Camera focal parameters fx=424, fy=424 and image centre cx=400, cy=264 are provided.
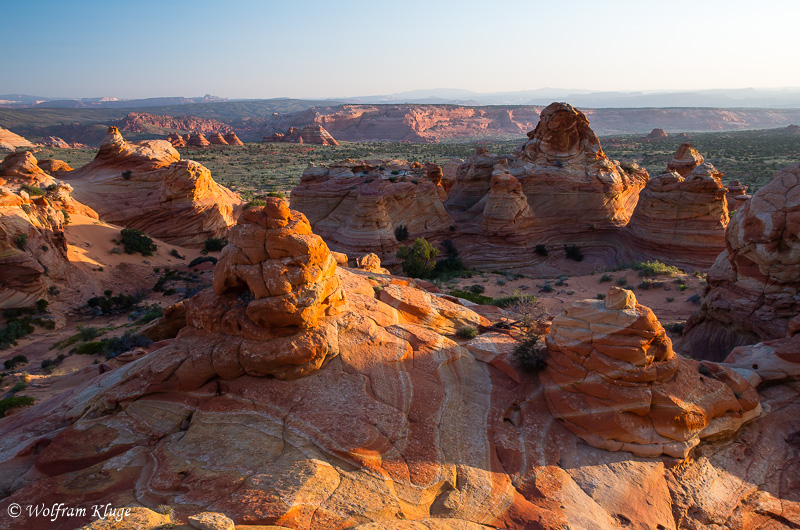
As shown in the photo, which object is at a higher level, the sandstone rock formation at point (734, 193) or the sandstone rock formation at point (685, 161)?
the sandstone rock formation at point (685, 161)

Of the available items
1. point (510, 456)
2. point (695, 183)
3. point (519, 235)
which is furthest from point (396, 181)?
point (510, 456)

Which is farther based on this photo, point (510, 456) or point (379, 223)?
point (379, 223)

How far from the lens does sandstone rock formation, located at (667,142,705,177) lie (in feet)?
128

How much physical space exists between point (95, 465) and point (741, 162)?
86.5 m

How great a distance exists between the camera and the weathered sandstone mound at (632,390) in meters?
9.67

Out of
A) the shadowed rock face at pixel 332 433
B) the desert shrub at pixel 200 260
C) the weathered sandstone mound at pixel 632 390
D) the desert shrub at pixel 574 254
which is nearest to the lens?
the shadowed rock face at pixel 332 433

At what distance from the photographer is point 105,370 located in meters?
13.1

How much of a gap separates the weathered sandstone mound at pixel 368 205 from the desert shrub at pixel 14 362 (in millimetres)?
18656

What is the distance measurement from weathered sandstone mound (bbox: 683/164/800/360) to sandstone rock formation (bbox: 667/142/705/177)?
1076 inches

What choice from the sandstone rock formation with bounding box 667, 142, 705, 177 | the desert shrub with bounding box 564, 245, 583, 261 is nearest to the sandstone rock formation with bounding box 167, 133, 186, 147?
the desert shrub with bounding box 564, 245, 583, 261

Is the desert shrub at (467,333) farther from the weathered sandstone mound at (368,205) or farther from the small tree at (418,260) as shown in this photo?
the weathered sandstone mound at (368,205)

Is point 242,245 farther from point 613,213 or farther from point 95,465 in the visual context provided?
point 613,213

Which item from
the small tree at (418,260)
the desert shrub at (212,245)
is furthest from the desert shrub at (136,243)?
the small tree at (418,260)

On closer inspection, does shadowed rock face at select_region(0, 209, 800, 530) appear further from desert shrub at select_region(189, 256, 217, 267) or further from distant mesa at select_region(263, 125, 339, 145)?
distant mesa at select_region(263, 125, 339, 145)
